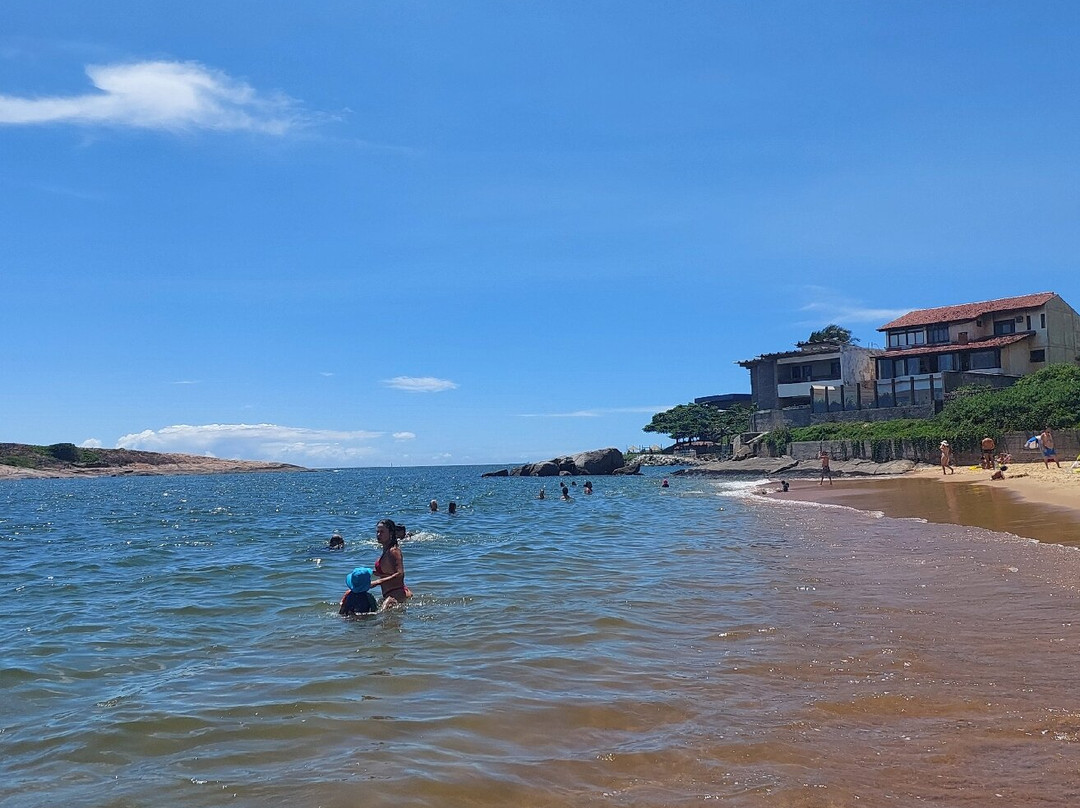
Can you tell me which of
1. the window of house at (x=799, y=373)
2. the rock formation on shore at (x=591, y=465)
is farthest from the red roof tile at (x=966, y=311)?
the rock formation on shore at (x=591, y=465)

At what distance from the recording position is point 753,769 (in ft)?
16.0

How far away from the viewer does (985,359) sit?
2100 inches

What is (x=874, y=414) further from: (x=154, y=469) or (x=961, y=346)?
(x=154, y=469)

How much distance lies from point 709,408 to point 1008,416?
2075 inches

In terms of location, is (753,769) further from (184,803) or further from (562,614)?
(562,614)

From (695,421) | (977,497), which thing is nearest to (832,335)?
(695,421)

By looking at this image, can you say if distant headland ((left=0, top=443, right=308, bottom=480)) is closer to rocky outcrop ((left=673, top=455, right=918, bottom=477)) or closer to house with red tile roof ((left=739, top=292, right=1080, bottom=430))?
rocky outcrop ((left=673, top=455, right=918, bottom=477))

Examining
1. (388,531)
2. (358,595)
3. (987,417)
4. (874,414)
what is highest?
(874,414)

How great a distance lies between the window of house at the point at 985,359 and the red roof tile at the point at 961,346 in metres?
0.62

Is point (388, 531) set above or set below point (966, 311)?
below

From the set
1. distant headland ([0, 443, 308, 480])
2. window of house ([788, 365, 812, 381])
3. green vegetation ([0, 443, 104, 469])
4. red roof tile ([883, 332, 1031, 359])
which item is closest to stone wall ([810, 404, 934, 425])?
red roof tile ([883, 332, 1031, 359])

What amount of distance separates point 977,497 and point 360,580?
70.9ft

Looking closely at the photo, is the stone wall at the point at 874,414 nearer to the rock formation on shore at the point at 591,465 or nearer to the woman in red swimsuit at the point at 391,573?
the rock formation on shore at the point at 591,465

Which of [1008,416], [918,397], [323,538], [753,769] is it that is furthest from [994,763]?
[918,397]
